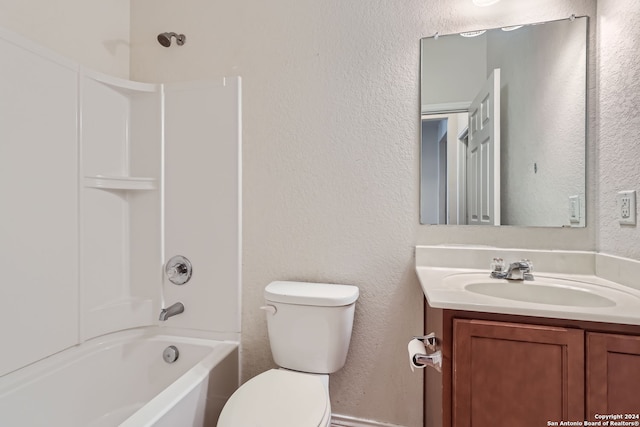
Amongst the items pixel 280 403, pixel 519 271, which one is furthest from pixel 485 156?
pixel 280 403

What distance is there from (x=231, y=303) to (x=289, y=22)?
4.91ft

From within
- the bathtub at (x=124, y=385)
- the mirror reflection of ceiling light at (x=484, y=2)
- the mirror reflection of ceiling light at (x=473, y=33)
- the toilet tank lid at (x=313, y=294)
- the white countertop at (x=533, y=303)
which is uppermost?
the mirror reflection of ceiling light at (x=484, y=2)

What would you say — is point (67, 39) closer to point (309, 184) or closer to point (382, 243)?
point (309, 184)

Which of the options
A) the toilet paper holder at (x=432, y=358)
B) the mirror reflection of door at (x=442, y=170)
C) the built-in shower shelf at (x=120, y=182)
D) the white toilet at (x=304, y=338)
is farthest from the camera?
the built-in shower shelf at (x=120, y=182)

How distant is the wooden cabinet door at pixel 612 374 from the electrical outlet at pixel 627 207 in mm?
528

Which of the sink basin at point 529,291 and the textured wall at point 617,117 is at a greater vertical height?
the textured wall at point 617,117

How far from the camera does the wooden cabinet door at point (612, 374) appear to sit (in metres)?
0.72

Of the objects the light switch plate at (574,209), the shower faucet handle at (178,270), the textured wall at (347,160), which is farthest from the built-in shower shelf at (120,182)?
the light switch plate at (574,209)

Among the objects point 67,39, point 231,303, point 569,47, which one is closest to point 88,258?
point 231,303

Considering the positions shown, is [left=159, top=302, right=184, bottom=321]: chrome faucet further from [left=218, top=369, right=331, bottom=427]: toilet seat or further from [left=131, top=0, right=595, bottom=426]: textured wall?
[left=218, top=369, right=331, bottom=427]: toilet seat

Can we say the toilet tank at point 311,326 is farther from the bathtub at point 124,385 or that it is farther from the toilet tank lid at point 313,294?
the bathtub at point 124,385

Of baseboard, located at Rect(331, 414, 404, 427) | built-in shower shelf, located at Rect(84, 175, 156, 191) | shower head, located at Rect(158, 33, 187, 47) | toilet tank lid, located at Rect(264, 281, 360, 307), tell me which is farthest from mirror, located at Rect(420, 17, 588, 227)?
built-in shower shelf, located at Rect(84, 175, 156, 191)

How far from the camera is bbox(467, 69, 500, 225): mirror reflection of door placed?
4.41 ft

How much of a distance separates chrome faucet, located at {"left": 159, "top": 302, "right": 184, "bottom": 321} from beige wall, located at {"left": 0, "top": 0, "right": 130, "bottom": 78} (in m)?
1.30
